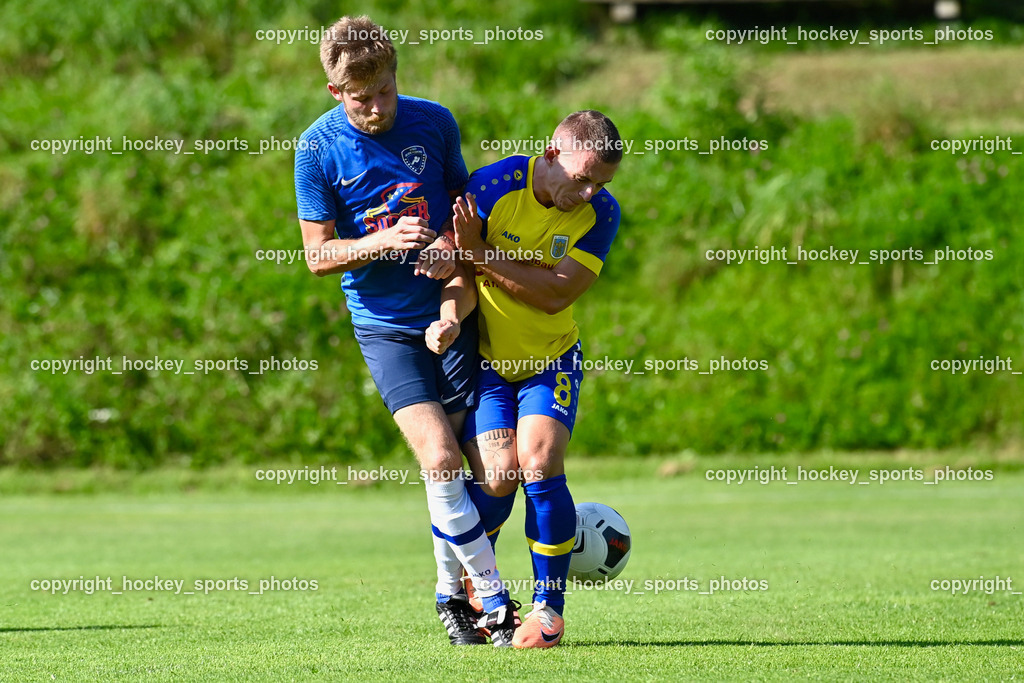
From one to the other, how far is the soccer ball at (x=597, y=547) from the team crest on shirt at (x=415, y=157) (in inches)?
72.9

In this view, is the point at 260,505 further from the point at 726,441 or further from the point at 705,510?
the point at 726,441

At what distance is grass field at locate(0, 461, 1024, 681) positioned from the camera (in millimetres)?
4527

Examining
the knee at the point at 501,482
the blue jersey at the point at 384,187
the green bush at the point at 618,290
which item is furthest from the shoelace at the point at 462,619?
the green bush at the point at 618,290

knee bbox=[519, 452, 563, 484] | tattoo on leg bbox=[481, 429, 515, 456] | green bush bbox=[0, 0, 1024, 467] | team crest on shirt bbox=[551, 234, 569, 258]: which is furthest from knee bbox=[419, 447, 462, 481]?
green bush bbox=[0, 0, 1024, 467]

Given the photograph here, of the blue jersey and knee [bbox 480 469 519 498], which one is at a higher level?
the blue jersey

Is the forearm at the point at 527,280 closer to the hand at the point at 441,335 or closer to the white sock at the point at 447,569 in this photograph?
Answer: the hand at the point at 441,335

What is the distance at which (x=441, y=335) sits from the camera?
198 inches

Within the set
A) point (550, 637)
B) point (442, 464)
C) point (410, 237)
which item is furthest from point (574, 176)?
point (550, 637)

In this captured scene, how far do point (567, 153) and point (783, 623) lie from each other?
2491 mm

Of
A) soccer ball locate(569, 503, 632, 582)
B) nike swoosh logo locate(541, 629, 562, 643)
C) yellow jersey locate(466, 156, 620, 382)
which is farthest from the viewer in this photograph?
soccer ball locate(569, 503, 632, 582)

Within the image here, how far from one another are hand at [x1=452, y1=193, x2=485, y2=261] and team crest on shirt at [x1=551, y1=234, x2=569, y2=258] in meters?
0.36

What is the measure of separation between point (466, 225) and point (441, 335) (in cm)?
51

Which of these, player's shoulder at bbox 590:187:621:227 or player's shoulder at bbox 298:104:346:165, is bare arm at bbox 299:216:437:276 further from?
player's shoulder at bbox 590:187:621:227

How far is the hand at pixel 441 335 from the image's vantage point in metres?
5.03
